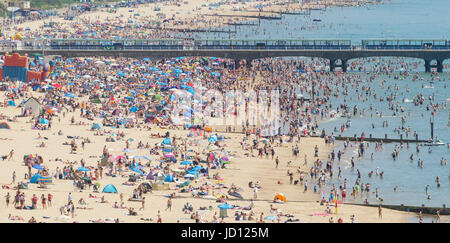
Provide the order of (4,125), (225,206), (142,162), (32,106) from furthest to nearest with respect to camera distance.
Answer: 1. (32,106)
2. (4,125)
3. (142,162)
4. (225,206)

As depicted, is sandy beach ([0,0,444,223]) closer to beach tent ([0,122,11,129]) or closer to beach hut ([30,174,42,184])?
beach hut ([30,174,42,184])

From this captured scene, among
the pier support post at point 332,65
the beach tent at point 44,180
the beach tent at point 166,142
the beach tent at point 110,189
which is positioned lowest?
the beach tent at point 110,189

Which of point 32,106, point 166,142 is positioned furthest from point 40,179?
point 32,106

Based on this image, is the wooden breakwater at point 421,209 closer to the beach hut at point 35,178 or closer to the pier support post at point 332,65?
the beach hut at point 35,178

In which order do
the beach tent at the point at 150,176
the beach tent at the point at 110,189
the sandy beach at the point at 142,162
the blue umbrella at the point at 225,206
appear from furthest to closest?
the beach tent at the point at 150,176, the beach tent at the point at 110,189, the blue umbrella at the point at 225,206, the sandy beach at the point at 142,162

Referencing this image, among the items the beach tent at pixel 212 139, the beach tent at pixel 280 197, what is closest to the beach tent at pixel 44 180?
the beach tent at pixel 280 197

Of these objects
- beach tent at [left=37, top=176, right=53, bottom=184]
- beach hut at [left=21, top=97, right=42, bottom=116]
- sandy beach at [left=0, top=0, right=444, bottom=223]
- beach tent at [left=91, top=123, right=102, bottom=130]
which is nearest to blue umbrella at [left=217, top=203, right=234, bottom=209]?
sandy beach at [left=0, top=0, right=444, bottom=223]

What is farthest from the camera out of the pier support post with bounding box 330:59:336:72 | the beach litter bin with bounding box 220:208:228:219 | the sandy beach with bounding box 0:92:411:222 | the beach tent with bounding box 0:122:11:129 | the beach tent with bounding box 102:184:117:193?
the pier support post with bounding box 330:59:336:72

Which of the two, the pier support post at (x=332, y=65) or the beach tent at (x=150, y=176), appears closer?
the beach tent at (x=150, y=176)

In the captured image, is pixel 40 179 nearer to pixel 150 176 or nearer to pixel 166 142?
pixel 150 176

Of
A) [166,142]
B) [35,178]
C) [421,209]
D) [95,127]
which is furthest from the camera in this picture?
[95,127]
